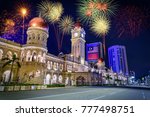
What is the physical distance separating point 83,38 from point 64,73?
107ft

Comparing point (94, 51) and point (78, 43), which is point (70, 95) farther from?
point (94, 51)

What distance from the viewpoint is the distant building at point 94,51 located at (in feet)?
517

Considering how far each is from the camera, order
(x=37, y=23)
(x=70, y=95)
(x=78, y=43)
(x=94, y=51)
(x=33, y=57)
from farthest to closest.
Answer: (x=94, y=51), (x=78, y=43), (x=37, y=23), (x=33, y=57), (x=70, y=95)

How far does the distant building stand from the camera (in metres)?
158

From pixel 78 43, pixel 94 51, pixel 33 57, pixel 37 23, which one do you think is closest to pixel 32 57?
pixel 33 57

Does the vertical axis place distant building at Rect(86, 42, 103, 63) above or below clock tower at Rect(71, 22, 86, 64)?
above

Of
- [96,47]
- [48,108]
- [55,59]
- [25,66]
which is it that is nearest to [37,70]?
[25,66]

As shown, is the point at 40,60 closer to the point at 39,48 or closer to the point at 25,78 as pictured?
the point at 39,48

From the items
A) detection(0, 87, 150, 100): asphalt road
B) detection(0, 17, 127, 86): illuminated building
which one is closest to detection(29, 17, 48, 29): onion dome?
detection(0, 17, 127, 86): illuminated building

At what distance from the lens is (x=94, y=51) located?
163750 mm

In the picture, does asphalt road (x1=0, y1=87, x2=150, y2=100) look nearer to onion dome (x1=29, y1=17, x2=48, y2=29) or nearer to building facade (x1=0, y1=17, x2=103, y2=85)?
building facade (x1=0, y1=17, x2=103, y2=85)

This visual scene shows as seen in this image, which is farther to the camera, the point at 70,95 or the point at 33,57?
the point at 33,57

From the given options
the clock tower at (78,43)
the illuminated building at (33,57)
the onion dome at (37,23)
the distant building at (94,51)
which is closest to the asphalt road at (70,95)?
the illuminated building at (33,57)

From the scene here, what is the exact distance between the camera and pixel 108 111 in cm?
711
